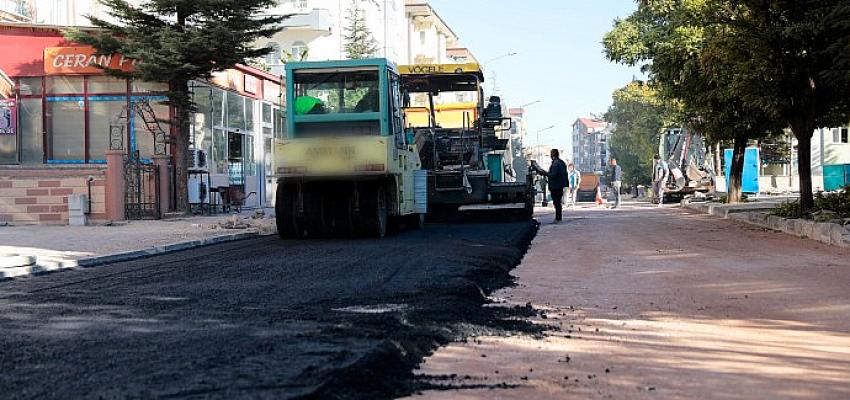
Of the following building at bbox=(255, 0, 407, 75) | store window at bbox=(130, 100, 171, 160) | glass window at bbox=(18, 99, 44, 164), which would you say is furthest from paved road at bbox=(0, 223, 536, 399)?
building at bbox=(255, 0, 407, 75)

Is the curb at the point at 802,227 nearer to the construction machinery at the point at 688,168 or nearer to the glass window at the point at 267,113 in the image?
the construction machinery at the point at 688,168

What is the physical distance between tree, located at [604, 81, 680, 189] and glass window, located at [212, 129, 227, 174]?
1594 inches

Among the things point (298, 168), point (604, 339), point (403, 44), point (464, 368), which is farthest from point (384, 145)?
point (403, 44)

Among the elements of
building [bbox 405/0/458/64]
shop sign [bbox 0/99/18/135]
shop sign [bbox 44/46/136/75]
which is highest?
building [bbox 405/0/458/64]

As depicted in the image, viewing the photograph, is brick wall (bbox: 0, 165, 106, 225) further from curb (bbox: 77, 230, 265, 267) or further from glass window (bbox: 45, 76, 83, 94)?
curb (bbox: 77, 230, 265, 267)

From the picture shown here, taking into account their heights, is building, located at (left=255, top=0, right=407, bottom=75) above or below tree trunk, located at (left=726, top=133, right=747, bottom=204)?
above

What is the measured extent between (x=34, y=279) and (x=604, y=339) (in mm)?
7400

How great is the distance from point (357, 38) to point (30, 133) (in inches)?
1058

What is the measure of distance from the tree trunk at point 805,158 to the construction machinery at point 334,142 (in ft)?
25.3

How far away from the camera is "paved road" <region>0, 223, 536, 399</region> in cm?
490

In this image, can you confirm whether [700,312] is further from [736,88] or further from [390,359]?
[736,88]

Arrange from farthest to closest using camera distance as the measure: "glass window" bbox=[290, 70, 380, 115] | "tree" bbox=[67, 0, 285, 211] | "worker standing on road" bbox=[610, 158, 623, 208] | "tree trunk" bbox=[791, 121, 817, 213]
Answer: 1. "worker standing on road" bbox=[610, 158, 623, 208]
2. "tree" bbox=[67, 0, 285, 211]
3. "tree trunk" bbox=[791, 121, 817, 213]
4. "glass window" bbox=[290, 70, 380, 115]

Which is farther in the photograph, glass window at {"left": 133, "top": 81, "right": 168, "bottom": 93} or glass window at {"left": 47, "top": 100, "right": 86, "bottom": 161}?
glass window at {"left": 47, "top": 100, "right": 86, "bottom": 161}

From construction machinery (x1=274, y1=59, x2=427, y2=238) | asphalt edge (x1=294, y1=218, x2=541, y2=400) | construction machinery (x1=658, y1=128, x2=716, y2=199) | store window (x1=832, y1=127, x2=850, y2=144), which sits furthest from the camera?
store window (x1=832, y1=127, x2=850, y2=144)
